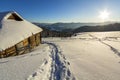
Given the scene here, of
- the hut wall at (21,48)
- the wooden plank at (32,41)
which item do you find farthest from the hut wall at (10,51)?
the wooden plank at (32,41)

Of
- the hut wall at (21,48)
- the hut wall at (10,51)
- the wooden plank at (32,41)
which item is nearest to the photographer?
the hut wall at (10,51)

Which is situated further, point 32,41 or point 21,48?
point 32,41

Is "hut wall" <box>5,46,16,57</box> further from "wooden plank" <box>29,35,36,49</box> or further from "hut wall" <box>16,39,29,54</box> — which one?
"wooden plank" <box>29,35,36,49</box>

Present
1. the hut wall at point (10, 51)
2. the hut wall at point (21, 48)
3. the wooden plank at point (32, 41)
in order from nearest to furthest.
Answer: the hut wall at point (10, 51)
the hut wall at point (21, 48)
the wooden plank at point (32, 41)

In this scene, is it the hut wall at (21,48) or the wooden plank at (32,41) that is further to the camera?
the wooden plank at (32,41)

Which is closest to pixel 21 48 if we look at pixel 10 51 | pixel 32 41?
pixel 10 51

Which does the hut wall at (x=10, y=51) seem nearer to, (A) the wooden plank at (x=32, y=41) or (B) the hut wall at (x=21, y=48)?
(B) the hut wall at (x=21, y=48)

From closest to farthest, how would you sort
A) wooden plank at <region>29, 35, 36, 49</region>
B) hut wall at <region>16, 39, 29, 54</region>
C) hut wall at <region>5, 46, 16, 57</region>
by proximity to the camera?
hut wall at <region>5, 46, 16, 57</region> → hut wall at <region>16, 39, 29, 54</region> → wooden plank at <region>29, 35, 36, 49</region>

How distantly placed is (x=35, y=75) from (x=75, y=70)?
2483 mm

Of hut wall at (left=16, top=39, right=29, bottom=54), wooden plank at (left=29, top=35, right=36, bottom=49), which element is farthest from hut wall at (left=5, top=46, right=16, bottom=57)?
wooden plank at (left=29, top=35, right=36, bottom=49)

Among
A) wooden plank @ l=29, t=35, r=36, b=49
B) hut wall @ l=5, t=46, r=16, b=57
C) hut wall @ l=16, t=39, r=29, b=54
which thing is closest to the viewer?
hut wall @ l=5, t=46, r=16, b=57

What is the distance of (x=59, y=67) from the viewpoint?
8992 millimetres

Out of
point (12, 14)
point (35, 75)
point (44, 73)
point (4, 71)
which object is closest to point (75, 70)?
point (44, 73)

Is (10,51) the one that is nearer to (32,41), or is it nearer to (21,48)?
(21,48)
